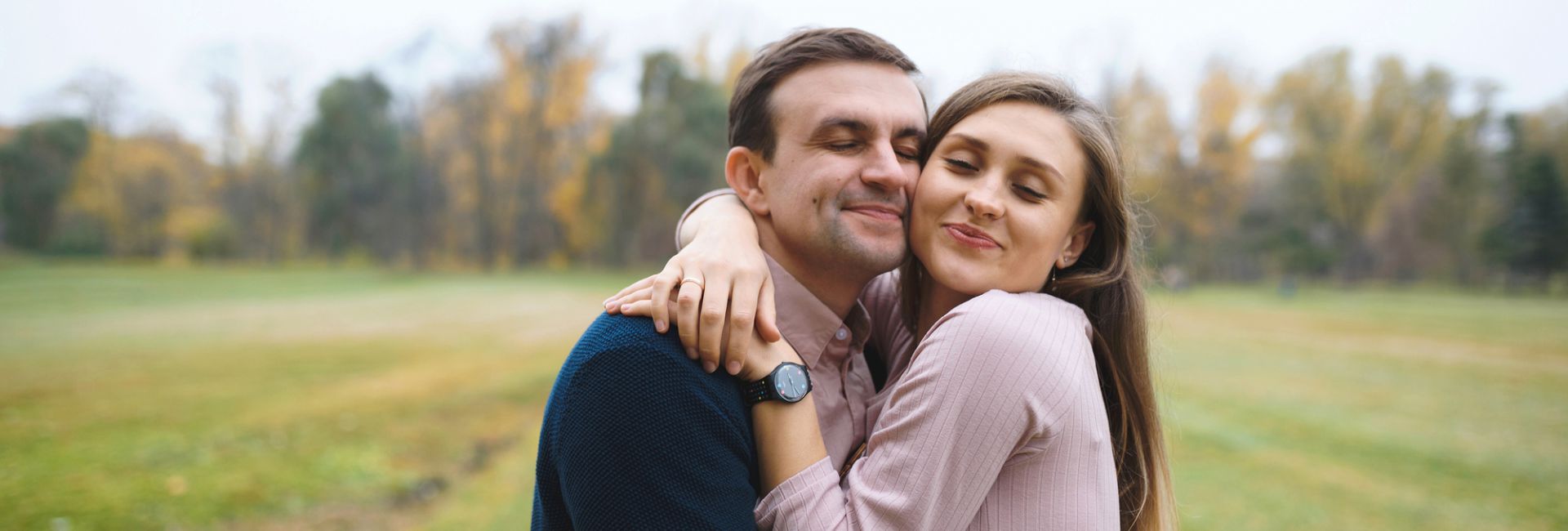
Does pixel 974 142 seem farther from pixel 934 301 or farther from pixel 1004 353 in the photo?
pixel 1004 353

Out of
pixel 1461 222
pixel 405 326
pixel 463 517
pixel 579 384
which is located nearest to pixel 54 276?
pixel 405 326

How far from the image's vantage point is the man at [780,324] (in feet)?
5.86

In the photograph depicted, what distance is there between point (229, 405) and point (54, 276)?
1747 cm

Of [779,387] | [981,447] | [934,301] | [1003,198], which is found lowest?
[981,447]

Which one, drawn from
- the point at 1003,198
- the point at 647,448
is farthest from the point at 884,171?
the point at 647,448

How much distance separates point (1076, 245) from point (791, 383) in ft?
4.01

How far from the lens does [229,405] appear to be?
10711 mm

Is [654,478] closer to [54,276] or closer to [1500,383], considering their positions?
[1500,383]

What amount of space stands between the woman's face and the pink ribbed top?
1.08ft

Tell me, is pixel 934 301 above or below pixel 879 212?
below

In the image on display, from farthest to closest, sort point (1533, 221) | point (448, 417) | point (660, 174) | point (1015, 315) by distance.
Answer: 1. point (660, 174)
2. point (1533, 221)
3. point (448, 417)
4. point (1015, 315)

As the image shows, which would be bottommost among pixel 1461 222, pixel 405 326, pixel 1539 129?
pixel 405 326

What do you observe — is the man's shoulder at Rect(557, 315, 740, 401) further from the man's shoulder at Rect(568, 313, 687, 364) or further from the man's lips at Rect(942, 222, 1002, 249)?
the man's lips at Rect(942, 222, 1002, 249)

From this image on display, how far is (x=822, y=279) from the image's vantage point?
8.43ft
